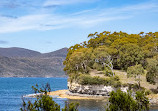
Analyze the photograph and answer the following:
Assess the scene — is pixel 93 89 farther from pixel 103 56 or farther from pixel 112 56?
pixel 112 56

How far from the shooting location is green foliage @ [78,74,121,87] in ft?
252

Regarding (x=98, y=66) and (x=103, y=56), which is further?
(x=98, y=66)

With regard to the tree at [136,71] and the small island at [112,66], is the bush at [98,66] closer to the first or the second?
the small island at [112,66]

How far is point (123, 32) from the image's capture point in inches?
4338

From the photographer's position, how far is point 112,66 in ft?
281

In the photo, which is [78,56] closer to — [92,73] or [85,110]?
[92,73]

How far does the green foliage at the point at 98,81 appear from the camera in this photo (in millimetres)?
76700

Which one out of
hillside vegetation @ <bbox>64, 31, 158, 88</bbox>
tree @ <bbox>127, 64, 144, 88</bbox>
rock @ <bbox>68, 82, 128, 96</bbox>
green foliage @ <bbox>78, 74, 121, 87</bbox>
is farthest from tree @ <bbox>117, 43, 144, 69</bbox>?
rock @ <bbox>68, 82, 128, 96</bbox>

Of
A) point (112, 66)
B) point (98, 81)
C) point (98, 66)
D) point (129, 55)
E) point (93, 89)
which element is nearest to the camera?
point (98, 81)

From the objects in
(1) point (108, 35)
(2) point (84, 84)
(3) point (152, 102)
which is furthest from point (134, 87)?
(1) point (108, 35)

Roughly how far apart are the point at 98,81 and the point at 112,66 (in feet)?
28.3

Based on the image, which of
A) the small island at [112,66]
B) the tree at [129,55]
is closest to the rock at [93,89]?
the small island at [112,66]

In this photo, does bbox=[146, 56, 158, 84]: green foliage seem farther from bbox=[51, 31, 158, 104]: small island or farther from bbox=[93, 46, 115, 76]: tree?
bbox=[93, 46, 115, 76]: tree

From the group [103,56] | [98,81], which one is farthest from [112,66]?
[98,81]
